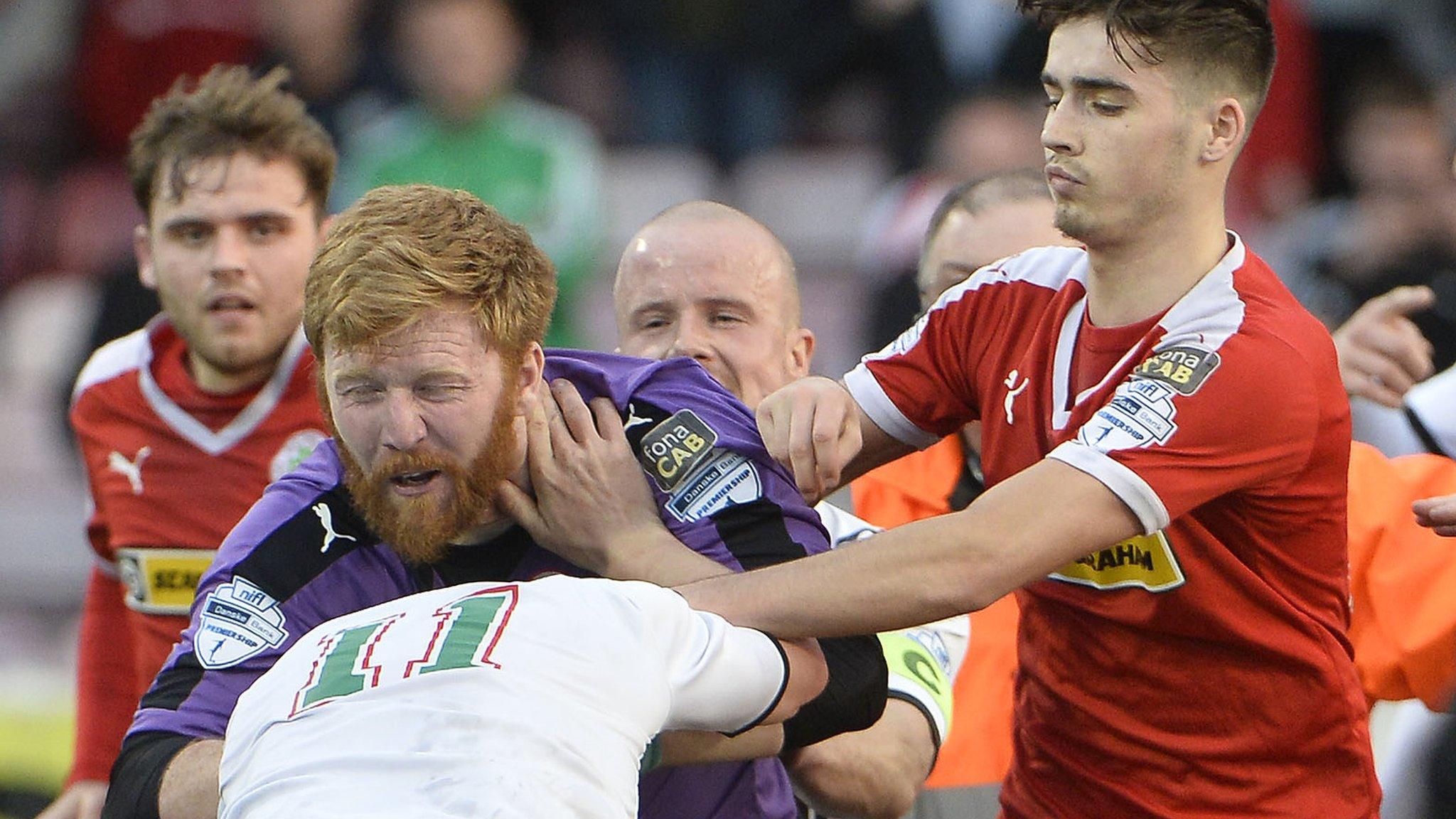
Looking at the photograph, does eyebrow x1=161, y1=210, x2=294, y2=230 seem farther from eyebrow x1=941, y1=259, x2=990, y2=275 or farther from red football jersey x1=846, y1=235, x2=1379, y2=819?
red football jersey x1=846, y1=235, x2=1379, y2=819

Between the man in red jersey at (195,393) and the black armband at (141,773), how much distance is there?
1087 mm

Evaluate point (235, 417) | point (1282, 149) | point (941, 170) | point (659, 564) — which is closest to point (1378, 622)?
point (659, 564)

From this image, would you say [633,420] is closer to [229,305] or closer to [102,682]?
[229,305]

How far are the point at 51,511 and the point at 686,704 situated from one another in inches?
229

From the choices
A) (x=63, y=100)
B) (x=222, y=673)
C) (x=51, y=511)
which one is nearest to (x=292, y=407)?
(x=222, y=673)

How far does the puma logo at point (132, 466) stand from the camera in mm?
4000

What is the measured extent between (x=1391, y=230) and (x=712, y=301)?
3.43 meters

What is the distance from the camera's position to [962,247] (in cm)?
386

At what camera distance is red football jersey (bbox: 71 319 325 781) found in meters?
3.89

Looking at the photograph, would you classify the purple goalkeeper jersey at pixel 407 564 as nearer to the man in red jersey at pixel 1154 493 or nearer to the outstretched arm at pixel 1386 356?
the man in red jersey at pixel 1154 493

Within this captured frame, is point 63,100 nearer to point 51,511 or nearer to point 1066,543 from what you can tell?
point 51,511

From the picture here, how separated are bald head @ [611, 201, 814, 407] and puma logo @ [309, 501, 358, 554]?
853mm

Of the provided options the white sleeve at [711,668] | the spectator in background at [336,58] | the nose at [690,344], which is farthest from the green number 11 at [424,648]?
the spectator in background at [336,58]

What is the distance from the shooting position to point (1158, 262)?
2740 mm
